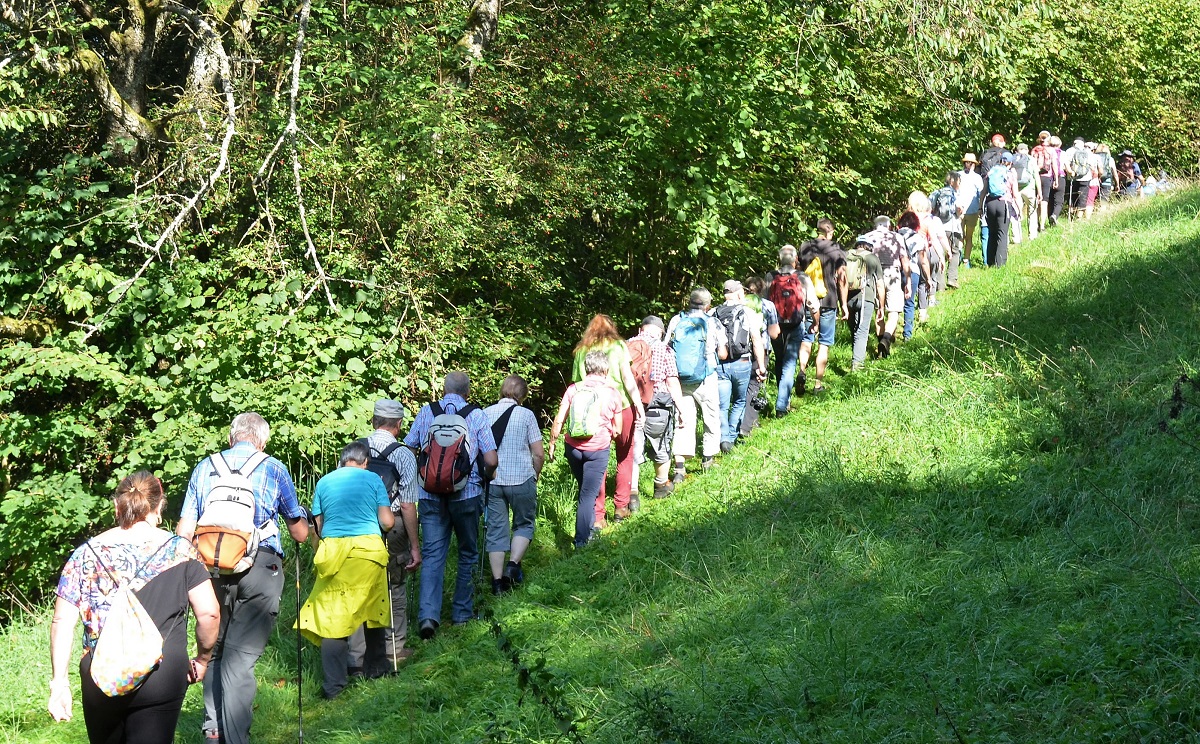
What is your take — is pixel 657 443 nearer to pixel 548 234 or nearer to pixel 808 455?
pixel 808 455

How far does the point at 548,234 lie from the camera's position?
53.1ft

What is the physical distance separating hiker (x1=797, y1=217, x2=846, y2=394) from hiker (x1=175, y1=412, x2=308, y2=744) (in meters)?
6.85

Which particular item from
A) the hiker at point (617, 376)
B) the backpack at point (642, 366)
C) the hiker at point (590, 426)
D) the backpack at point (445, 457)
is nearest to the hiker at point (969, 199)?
the backpack at point (642, 366)

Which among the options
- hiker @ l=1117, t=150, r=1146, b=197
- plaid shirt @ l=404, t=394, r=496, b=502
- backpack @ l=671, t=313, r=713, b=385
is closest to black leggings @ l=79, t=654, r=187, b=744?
plaid shirt @ l=404, t=394, r=496, b=502

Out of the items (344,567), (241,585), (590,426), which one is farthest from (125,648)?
(590,426)

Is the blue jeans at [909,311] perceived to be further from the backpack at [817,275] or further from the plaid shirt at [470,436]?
the plaid shirt at [470,436]

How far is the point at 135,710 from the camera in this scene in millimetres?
4945

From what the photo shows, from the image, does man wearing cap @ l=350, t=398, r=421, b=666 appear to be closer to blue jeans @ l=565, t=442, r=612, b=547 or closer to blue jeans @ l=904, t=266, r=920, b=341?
blue jeans @ l=565, t=442, r=612, b=547

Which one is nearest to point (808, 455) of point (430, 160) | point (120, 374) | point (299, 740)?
point (299, 740)

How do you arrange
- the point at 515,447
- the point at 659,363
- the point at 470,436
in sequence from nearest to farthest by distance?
the point at 470,436 → the point at 515,447 → the point at 659,363

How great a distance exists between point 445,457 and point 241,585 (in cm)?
203

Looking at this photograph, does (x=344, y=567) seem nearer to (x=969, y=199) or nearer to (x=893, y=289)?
(x=893, y=289)

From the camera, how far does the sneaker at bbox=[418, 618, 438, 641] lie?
8.27m

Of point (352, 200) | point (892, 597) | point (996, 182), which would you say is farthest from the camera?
point (996, 182)
